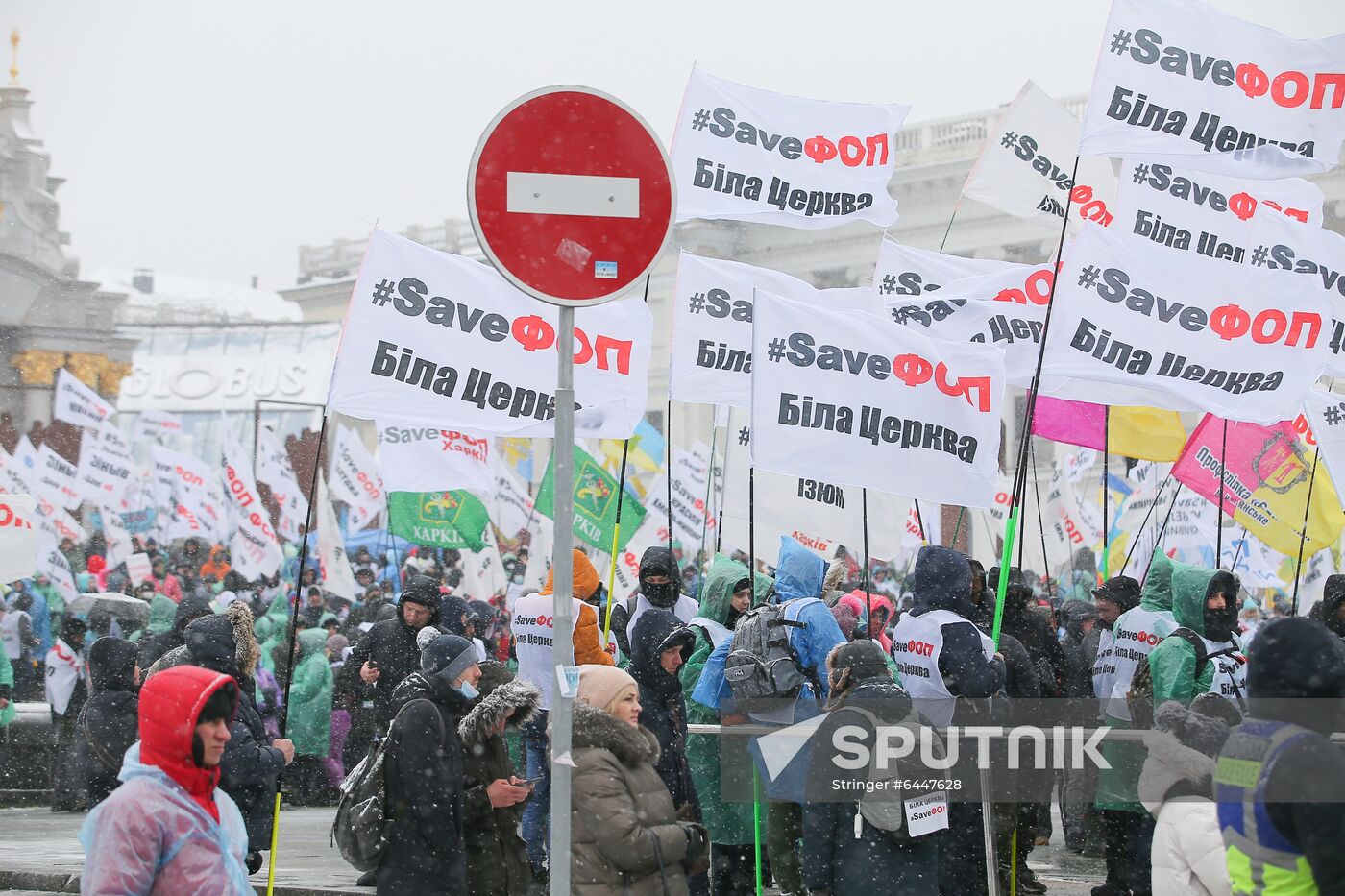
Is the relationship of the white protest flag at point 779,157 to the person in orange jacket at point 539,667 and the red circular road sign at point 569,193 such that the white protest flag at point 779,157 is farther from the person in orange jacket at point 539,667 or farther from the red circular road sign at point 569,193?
the red circular road sign at point 569,193

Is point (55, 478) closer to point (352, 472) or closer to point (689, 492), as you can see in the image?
point (352, 472)

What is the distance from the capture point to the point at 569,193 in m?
4.41

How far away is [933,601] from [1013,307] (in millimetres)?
4003

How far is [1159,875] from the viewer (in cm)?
527

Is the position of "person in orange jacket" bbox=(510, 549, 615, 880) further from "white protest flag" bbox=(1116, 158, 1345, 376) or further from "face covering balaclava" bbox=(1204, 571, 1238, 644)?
"white protest flag" bbox=(1116, 158, 1345, 376)

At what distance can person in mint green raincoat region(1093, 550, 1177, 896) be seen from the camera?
26.3 ft

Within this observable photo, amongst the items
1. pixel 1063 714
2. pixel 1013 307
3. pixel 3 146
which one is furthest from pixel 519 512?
pixel 3 146

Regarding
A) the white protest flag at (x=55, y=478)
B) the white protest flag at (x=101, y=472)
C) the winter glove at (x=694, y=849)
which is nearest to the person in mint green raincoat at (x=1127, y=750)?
the winter glove at (x=694, y=849)

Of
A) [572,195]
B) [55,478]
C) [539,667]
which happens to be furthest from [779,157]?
[55,478]

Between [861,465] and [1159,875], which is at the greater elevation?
[861,465]

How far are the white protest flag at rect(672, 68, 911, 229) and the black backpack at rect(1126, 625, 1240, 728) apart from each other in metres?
4.26

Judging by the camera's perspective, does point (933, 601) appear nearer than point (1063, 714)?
Yes

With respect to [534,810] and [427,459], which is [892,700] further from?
[427,459]

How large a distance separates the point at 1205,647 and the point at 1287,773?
4.52 m
